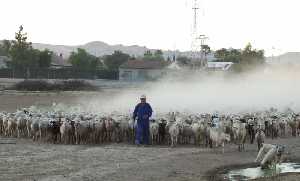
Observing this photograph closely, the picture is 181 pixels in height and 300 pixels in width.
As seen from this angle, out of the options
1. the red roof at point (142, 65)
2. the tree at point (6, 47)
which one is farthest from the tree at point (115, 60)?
the tree at point (6, 47)

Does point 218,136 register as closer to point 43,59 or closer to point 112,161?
point 112,161

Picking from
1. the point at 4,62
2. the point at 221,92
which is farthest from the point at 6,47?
the point at 221,92

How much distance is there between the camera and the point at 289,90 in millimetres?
52188

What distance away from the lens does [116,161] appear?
667 inches

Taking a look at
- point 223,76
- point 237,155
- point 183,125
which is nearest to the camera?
point 237,155

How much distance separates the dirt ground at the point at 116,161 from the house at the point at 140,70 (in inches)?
2470

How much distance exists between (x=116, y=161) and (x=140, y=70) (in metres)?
70.4

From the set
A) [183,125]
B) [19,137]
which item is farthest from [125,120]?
[19,137]

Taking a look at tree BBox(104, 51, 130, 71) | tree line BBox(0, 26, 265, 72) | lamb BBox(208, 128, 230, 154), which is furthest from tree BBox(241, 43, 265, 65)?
lamb BBox(208, 128, 230, 154)

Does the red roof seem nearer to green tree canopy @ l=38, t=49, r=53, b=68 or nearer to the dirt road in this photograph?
green tree canopy @ l=38, t=49, r=53, b=68

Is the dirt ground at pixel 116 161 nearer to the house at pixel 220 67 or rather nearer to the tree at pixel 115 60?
the house at pixel 220 67

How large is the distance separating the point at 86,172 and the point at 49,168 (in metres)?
1.18

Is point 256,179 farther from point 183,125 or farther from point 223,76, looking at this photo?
point 223,76

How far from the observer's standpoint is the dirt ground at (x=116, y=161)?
Answer: 14836 millimetres
